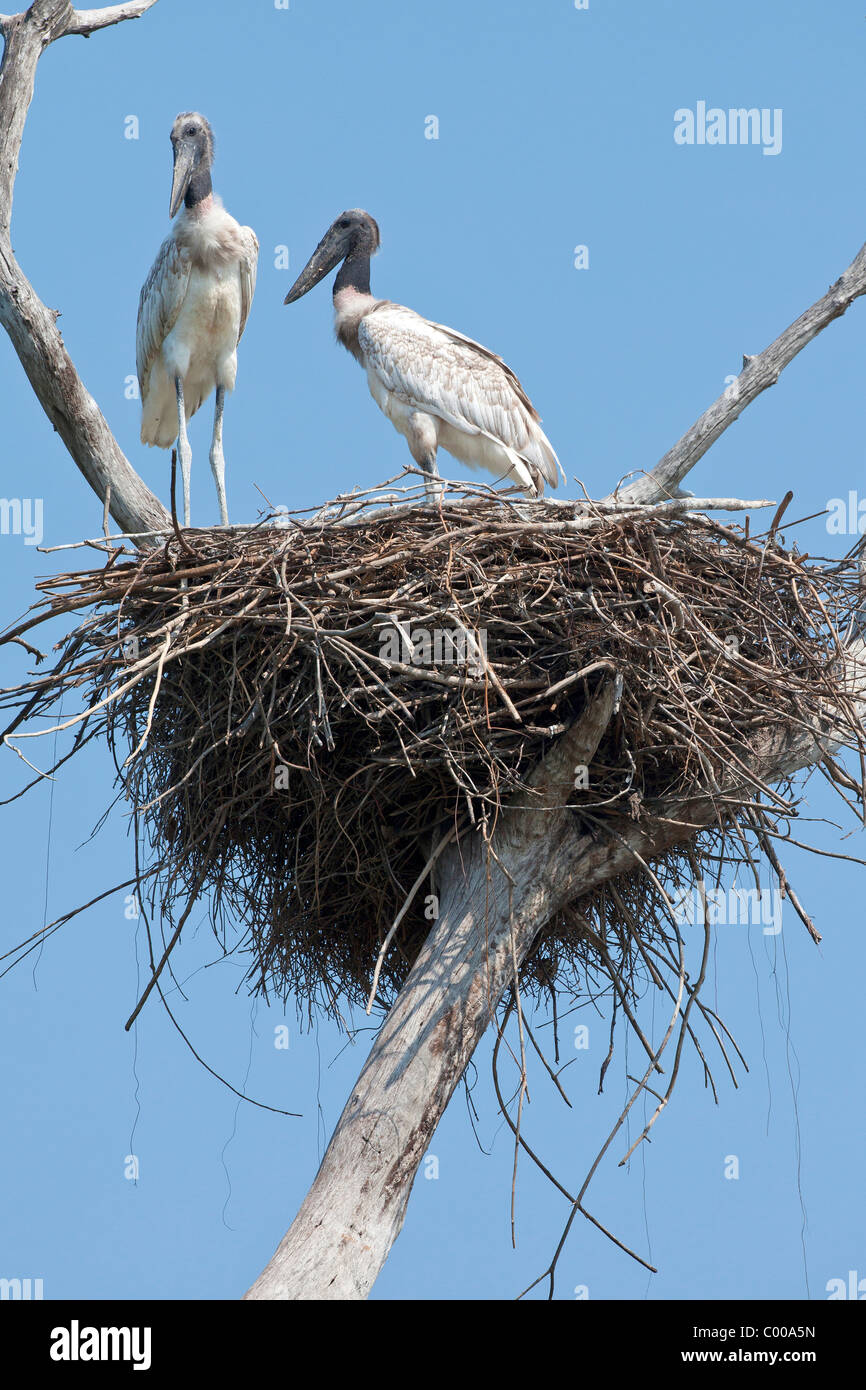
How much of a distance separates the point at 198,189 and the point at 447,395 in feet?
5.81

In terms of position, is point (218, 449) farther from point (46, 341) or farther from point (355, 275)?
point (46, 341)

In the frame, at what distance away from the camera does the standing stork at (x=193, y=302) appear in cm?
814

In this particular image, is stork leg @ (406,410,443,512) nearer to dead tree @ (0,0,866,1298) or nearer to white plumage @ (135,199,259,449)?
white plumage @ (135,199,259,449)

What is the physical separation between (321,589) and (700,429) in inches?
95.8

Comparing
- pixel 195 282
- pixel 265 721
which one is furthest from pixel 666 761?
pixel 195 282

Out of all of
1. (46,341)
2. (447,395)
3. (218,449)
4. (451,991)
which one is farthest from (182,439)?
(451,991)

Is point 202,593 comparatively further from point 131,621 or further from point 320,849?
point 320,849

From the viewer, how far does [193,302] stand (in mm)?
8148

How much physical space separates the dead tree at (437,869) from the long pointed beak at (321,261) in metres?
2.70

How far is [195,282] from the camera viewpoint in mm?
8133

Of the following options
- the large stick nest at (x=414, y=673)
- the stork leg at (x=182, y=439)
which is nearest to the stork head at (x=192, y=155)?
the stork leg at (x=182, y=439)

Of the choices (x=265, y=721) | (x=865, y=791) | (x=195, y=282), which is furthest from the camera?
(x=195, y=282)

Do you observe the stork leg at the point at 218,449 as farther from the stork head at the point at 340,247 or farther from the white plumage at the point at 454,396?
the stork head at the point at 340,247

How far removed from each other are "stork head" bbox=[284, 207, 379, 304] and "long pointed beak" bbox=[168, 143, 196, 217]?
1.24 meters
